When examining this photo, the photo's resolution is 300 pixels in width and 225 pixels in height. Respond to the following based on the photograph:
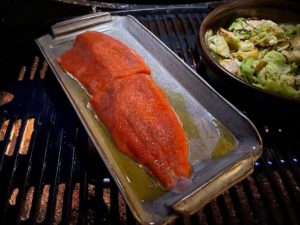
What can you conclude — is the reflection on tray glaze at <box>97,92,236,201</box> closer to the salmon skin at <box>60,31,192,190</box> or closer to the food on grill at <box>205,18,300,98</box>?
the salmon skin at <box>60,31,192,190</box>

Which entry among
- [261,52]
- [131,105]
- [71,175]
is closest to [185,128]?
[131,105]

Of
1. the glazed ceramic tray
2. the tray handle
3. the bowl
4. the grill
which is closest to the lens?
the glazed ceramic tray

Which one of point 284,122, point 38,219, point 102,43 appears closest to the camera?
point 38,219

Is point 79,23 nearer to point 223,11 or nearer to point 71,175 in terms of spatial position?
point 223,11

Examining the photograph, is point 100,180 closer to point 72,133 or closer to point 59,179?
point 59,179

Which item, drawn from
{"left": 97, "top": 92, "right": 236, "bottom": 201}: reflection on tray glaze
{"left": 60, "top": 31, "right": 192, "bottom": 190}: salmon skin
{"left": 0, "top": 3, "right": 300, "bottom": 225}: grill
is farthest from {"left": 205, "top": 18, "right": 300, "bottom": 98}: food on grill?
{"left": 60, "top": 31, "right": 192, "bottom": 190}: salmon skin

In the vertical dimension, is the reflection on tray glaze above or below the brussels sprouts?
below

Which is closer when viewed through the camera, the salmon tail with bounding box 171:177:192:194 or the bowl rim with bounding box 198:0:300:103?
the salmon tail with bounding box 171:177:192:194

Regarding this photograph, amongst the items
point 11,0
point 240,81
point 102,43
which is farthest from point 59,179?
point 11,0
